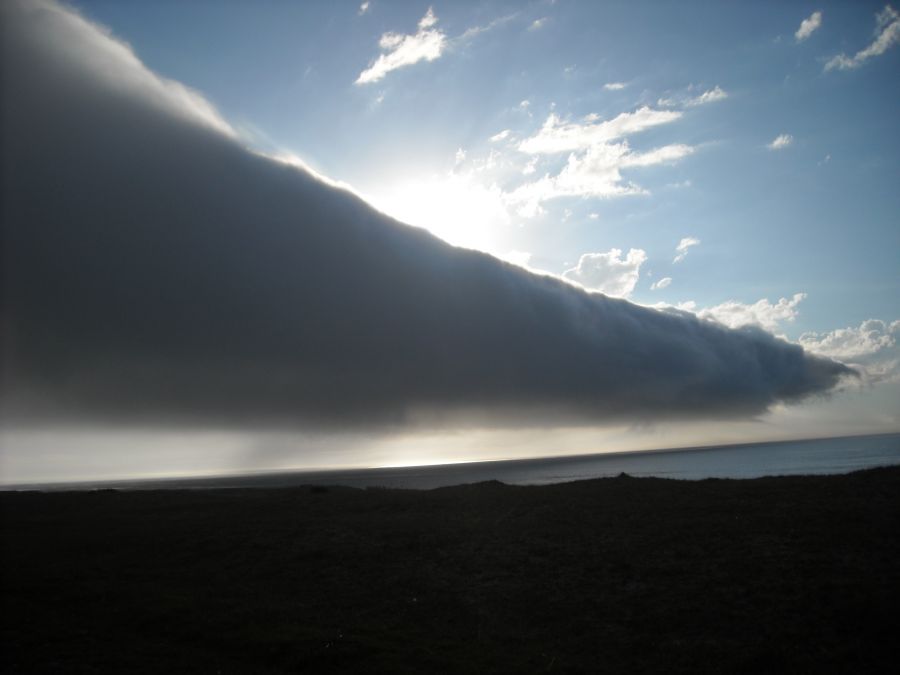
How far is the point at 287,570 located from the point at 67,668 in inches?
588

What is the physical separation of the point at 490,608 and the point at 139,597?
1563cm

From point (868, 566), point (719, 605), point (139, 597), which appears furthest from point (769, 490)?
point (139, 597)

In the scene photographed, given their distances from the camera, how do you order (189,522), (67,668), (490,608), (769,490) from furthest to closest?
(189,522), (769,490), (490,608), (67,668)

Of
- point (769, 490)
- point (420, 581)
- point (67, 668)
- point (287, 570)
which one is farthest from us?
point (769, 490)

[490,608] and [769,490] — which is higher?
[769,490]

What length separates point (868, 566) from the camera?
25.0m

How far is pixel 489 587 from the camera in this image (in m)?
27.4

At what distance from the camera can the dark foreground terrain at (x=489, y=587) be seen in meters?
19.0

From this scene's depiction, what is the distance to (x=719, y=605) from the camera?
23.0 m

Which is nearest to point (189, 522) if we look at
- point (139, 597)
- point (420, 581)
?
point (139, 597)

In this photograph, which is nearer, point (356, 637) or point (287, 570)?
point (356, 637)

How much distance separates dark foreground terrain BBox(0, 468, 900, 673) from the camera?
62.4ft

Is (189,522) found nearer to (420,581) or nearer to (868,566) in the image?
(420,581)

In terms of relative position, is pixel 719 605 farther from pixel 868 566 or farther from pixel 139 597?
pixel 139 597
